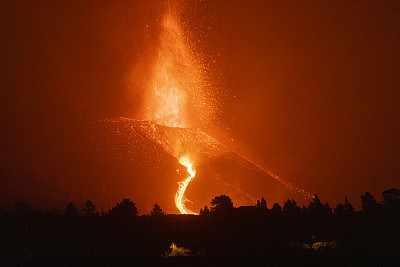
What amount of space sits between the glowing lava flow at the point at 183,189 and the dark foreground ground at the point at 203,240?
4884cm

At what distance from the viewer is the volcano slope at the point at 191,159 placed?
11006cm

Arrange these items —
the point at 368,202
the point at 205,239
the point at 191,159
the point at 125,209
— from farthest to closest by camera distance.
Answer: the point at 191,159, the point at 368,202, the point at 125,209, the point at 205,239

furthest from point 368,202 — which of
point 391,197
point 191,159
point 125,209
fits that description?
point 191,159

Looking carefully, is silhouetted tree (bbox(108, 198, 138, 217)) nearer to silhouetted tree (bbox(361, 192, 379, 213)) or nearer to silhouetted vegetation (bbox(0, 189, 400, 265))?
silhouetted vegetation (bbox(0, 189, 400, 265))

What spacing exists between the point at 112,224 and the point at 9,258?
1071 cm

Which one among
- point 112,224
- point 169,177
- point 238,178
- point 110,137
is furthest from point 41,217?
point 110,137

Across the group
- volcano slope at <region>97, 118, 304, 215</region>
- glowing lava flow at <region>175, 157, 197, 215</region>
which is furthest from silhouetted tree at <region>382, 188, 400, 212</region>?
volcano slope at <region>97, 118, 304, 215</region>

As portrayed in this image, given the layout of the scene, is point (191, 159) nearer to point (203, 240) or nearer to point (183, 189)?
point (183, 189)

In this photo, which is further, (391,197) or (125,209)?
(391,197)

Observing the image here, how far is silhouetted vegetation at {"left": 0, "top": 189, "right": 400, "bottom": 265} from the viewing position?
2473 centimetres

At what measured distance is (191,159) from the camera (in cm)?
14525

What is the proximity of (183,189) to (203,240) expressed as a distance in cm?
7852

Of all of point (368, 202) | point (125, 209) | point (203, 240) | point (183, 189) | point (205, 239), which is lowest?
point (203, 240)

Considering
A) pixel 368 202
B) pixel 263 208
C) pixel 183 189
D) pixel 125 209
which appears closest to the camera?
pixel 125 209
